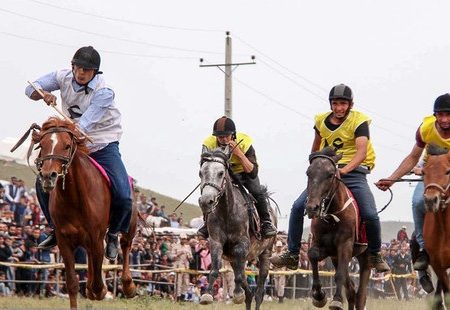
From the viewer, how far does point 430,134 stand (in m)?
13.6

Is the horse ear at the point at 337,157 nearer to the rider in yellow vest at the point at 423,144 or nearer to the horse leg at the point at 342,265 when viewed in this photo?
the rider in yellow vest at the point at 423,144

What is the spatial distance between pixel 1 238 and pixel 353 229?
31.3 feet

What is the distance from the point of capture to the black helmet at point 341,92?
14812 mm

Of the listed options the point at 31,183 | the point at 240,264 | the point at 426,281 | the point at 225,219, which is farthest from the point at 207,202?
the point at 31,183

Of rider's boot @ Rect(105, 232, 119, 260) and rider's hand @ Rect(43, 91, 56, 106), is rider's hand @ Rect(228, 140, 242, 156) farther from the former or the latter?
rider's hand @ Rect(43, 91, 56, 106)

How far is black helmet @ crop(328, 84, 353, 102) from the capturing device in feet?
48.6

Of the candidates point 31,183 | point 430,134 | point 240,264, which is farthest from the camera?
point 31,183

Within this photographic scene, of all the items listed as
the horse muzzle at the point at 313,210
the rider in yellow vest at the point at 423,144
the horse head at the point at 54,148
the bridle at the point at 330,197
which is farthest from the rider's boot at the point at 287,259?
the horse head at the point at 54,148

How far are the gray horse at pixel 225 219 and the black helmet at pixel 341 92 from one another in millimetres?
2296

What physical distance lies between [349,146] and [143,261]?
12.5 meters

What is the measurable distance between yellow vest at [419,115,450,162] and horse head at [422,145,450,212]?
30.3 inches

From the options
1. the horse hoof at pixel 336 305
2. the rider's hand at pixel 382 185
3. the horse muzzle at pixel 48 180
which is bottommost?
the horse hoof at pixel 336 305

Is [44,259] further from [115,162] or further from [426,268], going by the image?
[426,268]

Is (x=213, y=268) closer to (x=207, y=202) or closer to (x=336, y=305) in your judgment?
(x=207, y=202)
